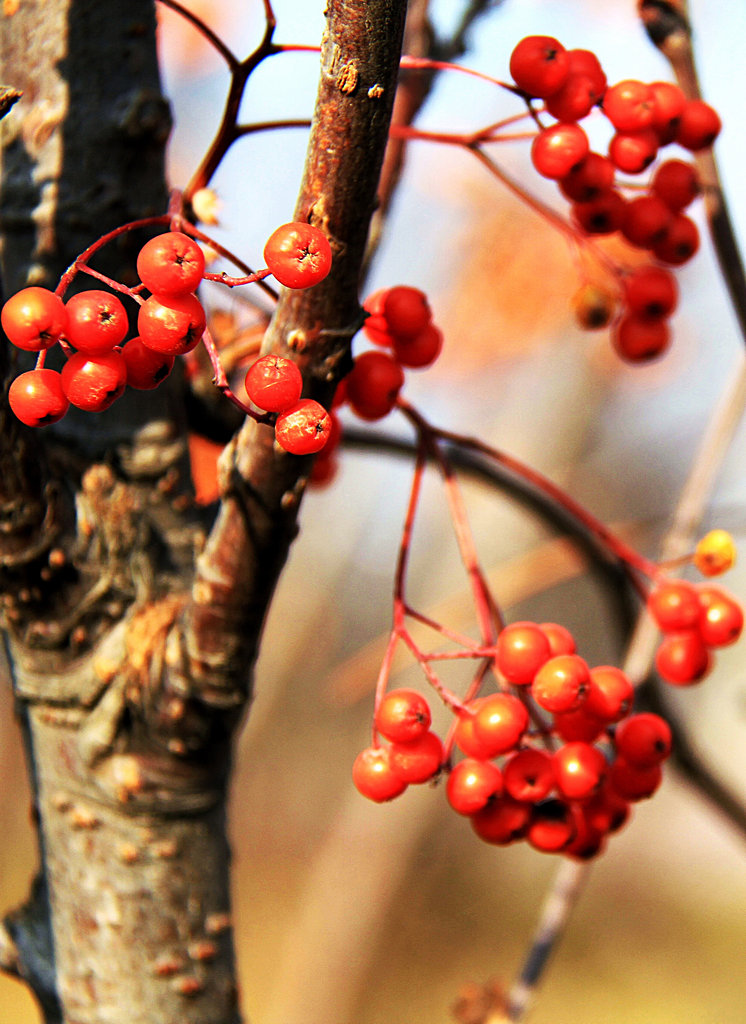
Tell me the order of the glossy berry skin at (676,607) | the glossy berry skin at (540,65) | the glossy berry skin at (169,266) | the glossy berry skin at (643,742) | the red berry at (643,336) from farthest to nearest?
the red berry at (643,336)
the glossy berry skin at (676,607)
the glossy berry skin at (643,742)
the glossy berry skin at (540,65)
the glossy berry skin at (169,266)

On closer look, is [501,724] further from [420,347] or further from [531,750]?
[420,347]

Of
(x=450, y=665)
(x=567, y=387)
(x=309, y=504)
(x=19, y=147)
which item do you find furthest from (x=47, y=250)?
(x=309, y=504)

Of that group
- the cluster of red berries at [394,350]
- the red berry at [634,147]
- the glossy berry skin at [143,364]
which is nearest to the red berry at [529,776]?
the cluster of red berries at [394,350]

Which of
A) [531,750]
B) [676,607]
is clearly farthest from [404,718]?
[676,607]

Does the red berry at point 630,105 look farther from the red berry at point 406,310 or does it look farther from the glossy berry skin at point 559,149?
the red berry at point 406,310

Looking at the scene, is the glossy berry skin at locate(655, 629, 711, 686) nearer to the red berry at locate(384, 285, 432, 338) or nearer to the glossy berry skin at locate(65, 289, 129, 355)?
the red berry at locate(384, 285, 432, 338)

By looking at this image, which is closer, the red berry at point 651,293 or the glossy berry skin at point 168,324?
the glossy berry skin at point 168,324

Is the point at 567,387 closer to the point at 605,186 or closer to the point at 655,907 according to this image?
the point at 605,186
